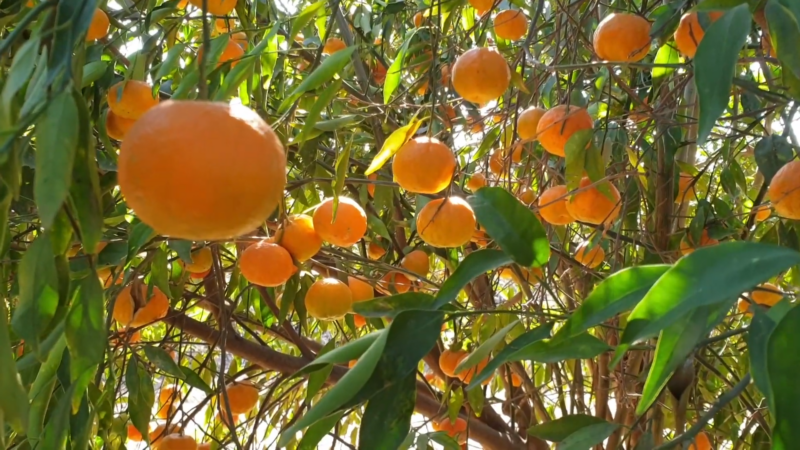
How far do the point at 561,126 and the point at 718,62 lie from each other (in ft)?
1.19

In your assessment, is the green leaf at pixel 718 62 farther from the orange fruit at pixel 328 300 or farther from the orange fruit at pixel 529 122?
the orange fruit at pixel 328 300

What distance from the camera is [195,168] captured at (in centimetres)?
41

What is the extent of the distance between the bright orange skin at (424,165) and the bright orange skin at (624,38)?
221 millimetres

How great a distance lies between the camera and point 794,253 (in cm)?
36

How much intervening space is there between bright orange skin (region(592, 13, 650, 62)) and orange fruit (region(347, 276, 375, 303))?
1.73 feet

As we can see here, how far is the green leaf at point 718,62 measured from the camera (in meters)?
0.43

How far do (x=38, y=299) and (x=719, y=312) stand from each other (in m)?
0.45

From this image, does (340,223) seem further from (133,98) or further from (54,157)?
(54,157)

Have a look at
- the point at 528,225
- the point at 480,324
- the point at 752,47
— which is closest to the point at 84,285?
the point at 528,225

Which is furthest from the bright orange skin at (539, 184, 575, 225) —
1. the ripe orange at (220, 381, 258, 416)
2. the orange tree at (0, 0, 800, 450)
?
the ripe orange at (220, 381, 258, 416)

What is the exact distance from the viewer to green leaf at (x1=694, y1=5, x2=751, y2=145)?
1.41ft

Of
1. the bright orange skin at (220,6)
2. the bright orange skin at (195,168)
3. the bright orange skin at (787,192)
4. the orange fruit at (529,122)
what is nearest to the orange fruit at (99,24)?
the bright orange skin at (220,6)

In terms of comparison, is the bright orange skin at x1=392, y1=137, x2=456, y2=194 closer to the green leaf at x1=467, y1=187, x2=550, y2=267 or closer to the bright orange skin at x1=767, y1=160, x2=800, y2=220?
the green leaf at x1=467, y1=187, x2=550, y2=267

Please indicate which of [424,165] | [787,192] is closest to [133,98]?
[424,165]
